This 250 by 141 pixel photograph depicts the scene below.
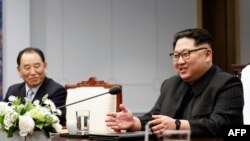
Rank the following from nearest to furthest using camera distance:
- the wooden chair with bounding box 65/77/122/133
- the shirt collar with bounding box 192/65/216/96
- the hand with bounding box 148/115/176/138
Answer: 1. the hand with bounding box 148/115/176/138
2. the shirt collar with bounding box 192/65/216/96
3. the wooden chair with bounding box 65/77/122/133

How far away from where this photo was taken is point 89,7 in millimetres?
5586

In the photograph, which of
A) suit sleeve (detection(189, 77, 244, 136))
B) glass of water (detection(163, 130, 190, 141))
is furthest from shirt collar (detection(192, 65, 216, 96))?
glass of water (detection(163, 130, 190, 141))

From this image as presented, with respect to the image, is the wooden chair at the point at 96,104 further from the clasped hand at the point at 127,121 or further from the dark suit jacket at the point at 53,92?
the clasped hand at the point at 127,121

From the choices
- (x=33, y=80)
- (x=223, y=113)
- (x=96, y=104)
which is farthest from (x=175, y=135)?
(x=33, y=80)

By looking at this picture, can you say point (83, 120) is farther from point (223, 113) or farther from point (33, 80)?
point (33, 80)

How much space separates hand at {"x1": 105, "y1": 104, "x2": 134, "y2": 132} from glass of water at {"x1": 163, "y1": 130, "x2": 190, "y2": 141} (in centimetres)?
98

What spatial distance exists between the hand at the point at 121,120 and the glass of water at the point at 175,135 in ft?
3.22

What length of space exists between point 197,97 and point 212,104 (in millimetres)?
103

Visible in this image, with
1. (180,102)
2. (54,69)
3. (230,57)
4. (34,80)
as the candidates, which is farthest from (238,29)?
(180,102)

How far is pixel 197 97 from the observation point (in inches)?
90.1

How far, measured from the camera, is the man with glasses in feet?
6.93

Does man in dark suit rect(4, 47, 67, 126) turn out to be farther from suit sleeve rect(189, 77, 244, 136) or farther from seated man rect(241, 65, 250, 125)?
suit sleeve rect(189, 77, 244, 136)

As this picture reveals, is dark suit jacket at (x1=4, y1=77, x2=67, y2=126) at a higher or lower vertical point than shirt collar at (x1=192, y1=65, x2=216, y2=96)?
lower

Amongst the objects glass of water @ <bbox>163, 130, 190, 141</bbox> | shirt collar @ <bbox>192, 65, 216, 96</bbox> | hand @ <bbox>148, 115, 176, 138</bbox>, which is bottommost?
hand @ <bbox>148, 115, 176, 138</bbox>
